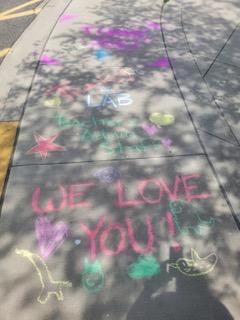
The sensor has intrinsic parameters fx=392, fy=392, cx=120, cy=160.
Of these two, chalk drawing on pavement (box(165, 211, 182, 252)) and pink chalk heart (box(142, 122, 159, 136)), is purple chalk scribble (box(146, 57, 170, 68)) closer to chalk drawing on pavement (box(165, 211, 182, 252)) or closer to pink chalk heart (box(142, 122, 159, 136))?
pink chalk heart (box(142, 122, 159, 136))

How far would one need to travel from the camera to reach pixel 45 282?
3041 millimetres

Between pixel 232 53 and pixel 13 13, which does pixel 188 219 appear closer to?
pixel 232 53

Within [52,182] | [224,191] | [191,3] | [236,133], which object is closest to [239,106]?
[236,133]

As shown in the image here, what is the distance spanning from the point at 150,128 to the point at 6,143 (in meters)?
1.65

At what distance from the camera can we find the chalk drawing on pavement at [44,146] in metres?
4.25

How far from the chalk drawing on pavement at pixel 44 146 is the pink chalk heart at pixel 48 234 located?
941 mm

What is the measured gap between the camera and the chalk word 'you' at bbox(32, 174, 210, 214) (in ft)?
12.0

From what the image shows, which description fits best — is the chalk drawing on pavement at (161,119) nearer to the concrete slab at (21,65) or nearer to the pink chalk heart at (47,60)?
the concrete slab at (21,65)

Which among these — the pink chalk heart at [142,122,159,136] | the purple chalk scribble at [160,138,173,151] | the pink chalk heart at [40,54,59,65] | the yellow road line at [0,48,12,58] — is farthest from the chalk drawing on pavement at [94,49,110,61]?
the purple chalk scribble at [160,138,173,151]

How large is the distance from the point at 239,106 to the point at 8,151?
2.90m

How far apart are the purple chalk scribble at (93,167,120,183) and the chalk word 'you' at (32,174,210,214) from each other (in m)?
0.07

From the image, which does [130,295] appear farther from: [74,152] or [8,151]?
[8,151]

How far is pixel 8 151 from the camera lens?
4.25 m

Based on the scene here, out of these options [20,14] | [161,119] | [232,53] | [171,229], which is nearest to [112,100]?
[161,119]
